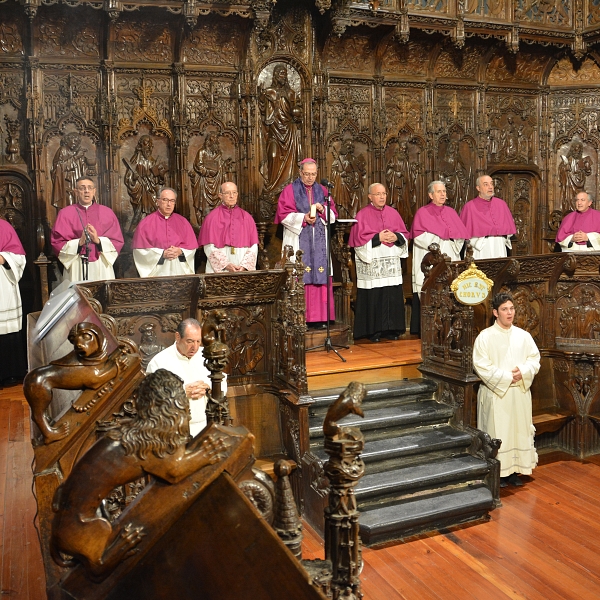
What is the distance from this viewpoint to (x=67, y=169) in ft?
28.7

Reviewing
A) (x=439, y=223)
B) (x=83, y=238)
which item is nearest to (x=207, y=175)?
(x=83, y=238)

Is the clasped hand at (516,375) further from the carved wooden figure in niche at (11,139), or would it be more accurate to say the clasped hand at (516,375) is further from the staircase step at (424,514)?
the carved wooden figure in niche at (11,139)

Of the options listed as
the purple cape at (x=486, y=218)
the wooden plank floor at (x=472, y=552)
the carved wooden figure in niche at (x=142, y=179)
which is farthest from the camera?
the purple cape at (x=486, y=218)

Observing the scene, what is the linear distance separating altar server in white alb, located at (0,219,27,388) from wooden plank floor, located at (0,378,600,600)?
4.11 feet

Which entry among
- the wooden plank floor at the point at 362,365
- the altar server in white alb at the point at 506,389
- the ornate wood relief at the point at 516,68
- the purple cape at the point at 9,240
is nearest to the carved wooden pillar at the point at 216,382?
the wooden plank floor at the point at 362,365

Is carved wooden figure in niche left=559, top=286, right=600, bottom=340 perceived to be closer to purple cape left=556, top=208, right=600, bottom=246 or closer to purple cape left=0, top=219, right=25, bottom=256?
purple cape left=556, top=208, right=600, bottom=246

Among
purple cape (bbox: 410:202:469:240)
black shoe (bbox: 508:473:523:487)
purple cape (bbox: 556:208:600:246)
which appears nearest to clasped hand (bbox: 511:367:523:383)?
black shoe (bbox: 508:473:523:487)

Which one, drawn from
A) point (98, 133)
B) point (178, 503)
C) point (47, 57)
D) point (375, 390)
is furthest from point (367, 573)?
point (47, 57)

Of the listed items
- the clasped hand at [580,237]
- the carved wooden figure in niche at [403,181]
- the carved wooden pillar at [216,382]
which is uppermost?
the carved wooden figure in niche at [403,181]

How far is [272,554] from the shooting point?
6.50 feet

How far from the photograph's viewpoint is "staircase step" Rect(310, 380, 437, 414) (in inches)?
272

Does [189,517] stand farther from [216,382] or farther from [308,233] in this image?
[308,233]

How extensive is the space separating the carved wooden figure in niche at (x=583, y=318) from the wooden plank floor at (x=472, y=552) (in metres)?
1.92

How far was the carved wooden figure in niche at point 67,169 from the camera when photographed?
8703 millimetres
